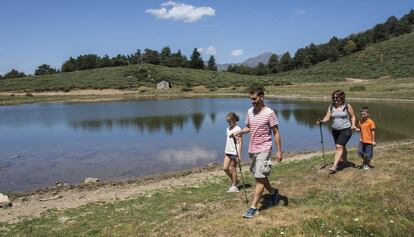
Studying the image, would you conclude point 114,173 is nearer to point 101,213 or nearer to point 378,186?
point 101,213

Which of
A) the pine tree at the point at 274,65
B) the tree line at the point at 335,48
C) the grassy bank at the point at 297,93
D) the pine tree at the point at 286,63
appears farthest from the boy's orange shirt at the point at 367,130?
the pine tree at the point at 274,65

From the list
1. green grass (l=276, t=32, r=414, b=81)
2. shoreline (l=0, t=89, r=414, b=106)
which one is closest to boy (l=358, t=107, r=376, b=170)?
shoreline (l=0, t=89, r=414, b=106)

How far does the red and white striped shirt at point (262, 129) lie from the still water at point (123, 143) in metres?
10.7

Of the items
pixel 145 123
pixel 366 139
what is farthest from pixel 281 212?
pixel 145 123

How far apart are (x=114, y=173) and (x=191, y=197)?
25.1ft

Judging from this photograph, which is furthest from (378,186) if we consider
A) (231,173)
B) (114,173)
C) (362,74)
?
(362,74)

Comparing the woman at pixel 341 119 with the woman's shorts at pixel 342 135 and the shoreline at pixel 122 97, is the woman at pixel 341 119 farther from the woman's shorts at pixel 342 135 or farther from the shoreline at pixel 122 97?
the shoreline at pixel 122 97

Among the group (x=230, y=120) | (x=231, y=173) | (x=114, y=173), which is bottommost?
(x=114, y=173)

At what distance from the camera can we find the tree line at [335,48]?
14550 centimetres

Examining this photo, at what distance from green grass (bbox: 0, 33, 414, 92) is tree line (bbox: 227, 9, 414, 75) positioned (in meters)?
13.7

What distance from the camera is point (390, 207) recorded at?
8008mm

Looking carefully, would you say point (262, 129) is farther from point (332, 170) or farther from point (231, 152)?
point (332, 170)

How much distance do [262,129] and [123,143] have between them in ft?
63.3

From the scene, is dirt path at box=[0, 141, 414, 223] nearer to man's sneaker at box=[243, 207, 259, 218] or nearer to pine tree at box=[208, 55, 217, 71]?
man's sneaker at box=[243, 207, 259, 218]
